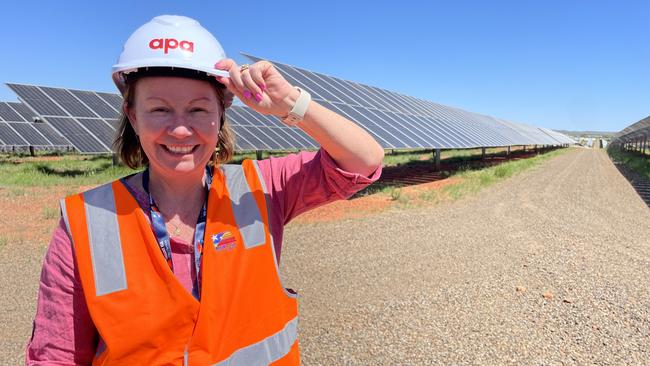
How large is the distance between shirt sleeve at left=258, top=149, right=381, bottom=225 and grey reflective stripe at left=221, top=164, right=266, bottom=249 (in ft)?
0.30

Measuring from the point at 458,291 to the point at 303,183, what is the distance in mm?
4091

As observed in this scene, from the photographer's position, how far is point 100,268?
1.20m

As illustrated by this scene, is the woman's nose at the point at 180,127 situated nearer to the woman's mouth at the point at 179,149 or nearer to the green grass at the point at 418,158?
the woman's mouth at the point at 179,149

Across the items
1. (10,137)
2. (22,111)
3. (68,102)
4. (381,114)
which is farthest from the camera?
(22,111)

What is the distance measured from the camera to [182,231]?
4.61ft

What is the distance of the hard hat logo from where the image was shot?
126 cm

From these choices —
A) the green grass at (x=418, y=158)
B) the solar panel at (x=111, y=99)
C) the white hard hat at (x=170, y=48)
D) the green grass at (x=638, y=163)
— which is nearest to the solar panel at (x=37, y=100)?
Result: the solar panel at (x=111, y=99)

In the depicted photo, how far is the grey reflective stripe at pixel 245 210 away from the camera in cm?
137

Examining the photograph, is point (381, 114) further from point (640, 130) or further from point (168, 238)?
point (640, 130)

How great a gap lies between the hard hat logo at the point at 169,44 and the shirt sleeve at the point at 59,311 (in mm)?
586

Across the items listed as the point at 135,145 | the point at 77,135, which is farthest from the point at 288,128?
the point at 135,145

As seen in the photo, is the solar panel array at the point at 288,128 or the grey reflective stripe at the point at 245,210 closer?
the grey reflective stripe at the point at 245,210

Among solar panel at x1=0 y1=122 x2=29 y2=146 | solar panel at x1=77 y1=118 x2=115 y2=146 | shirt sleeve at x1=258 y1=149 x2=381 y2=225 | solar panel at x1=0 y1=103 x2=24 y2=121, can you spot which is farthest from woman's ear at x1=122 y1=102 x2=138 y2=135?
solar panel at x1=0 y1=103 x2=24 y2=121

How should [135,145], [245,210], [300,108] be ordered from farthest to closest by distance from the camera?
[135,145], [245,210], [300,108]
